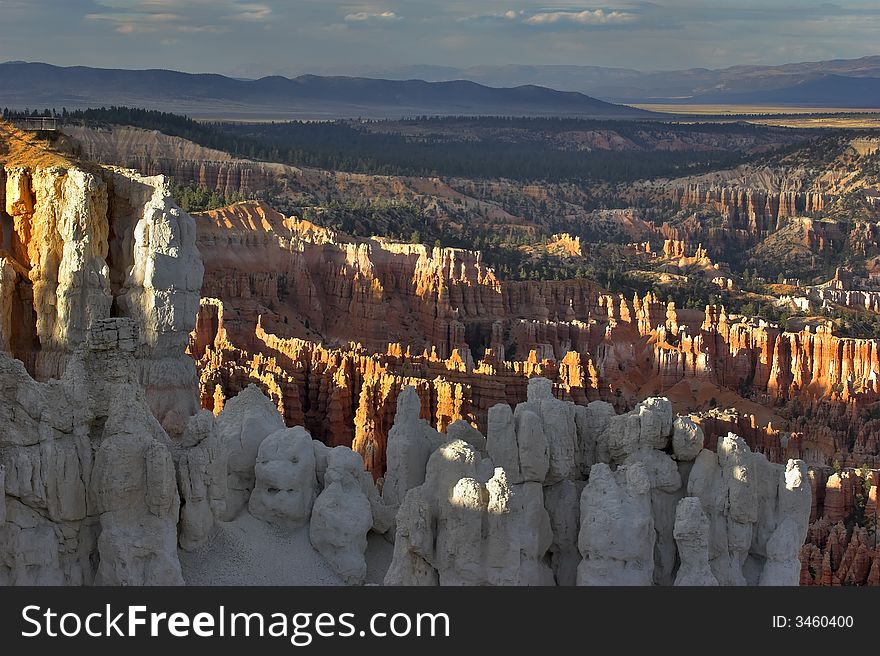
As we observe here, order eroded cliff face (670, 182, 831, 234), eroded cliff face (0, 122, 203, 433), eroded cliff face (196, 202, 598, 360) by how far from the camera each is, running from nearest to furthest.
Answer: eroded cliff face (0, 122, 203, 433) → eroded cliff face (196, 202, 598, 360) → eroded cliff face (670, 182, 831, 234)

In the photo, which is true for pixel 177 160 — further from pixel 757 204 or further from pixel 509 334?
pixel 757 204

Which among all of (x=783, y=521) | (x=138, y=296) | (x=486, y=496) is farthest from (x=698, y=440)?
(x=138, y=296)

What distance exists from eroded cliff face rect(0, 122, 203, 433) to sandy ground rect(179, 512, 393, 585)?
2.17 m

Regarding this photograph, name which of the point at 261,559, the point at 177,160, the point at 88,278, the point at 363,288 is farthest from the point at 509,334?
the point at 177,160

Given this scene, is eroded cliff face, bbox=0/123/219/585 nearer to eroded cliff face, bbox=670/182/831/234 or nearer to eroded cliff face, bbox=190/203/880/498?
eroded cliff face, bbox=190/203/880/498

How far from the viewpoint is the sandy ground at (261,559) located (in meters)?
17.2

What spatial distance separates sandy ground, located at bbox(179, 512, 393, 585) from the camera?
17.2m

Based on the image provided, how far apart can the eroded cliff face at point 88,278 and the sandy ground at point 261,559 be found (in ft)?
7.10

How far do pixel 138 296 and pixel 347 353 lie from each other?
24568mm

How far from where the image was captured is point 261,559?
58.5ft

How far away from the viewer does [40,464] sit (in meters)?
15.7

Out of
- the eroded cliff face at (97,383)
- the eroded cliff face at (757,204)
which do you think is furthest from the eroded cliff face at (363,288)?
the eroded cliff face at (757,204)

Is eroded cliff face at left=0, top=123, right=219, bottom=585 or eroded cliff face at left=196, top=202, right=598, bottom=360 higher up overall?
eroded cliff face at left=0, top=123, right=219, bottom=585

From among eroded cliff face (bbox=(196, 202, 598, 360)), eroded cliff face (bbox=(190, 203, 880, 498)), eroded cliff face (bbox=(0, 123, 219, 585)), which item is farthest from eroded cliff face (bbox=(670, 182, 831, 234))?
eroded cliff face (bbox=(0, 123, 219, 585))
